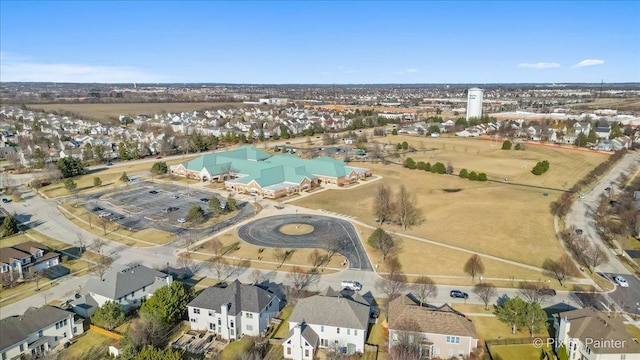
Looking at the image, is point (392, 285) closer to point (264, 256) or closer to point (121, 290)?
point (264, 256)

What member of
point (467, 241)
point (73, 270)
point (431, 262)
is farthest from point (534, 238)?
point (73, 270)

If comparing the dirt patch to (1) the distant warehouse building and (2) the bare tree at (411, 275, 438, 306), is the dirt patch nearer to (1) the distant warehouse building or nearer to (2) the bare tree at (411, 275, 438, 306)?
(1) the distant warehouse building

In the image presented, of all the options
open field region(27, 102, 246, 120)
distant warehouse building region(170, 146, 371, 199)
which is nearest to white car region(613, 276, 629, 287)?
distant warehouse building region(170, 146, 371, 199)

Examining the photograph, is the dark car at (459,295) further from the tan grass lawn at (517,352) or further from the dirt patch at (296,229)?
the dirt patch at (296,229)

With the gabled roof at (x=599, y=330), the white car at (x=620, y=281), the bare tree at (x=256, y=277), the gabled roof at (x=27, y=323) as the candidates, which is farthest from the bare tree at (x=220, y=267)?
the white car at (x=620, y=281)

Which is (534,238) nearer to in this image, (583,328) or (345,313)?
(583,328)

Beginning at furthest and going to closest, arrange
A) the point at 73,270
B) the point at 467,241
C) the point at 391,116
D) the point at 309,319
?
the point at 391,116 < the point at 467,241 < the point at 73,270 < the point at 309,319
